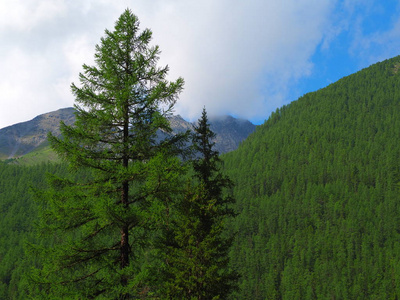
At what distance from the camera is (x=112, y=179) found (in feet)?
37.5

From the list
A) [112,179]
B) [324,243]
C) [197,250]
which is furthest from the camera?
[324,243]

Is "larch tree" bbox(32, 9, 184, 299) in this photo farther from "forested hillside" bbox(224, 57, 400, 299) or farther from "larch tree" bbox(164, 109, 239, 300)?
"forested hillside" bbox(224, 57, 400, 299)

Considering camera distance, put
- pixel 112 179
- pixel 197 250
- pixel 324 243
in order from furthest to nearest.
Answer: pixel 324 243, pixel 197 250, pixel 112 179

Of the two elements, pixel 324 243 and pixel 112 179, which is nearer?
pixel 112 179

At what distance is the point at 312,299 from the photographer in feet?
399

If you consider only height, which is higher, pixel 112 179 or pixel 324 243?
pixel 112 179

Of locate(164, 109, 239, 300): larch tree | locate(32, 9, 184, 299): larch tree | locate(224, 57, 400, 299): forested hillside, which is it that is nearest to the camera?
locate(32, 9, 184, 299): larch tree

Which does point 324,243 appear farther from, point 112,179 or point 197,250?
point 112,179

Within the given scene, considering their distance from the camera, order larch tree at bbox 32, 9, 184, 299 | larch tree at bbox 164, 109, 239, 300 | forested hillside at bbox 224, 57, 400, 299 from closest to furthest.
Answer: larch tree at bbox 32, 9, 184, 299 → larch tree at bbox 164, 109, 239, 300 → forested hillside at bbox 224, 57, 400, 299

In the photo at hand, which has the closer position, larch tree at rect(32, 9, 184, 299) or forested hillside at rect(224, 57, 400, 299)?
larch tree at rect(32, 9, 184, 299)

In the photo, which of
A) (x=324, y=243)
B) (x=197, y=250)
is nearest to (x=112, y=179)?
(x=197, y=250)

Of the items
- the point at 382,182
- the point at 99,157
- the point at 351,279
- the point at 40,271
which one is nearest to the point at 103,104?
the point at 99,157

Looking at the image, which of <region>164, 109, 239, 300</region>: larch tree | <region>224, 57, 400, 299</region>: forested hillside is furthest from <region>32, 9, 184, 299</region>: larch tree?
<region>224, 57, 400, 299</region>: forested hillside

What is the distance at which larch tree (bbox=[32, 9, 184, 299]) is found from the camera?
1021 centimetres
